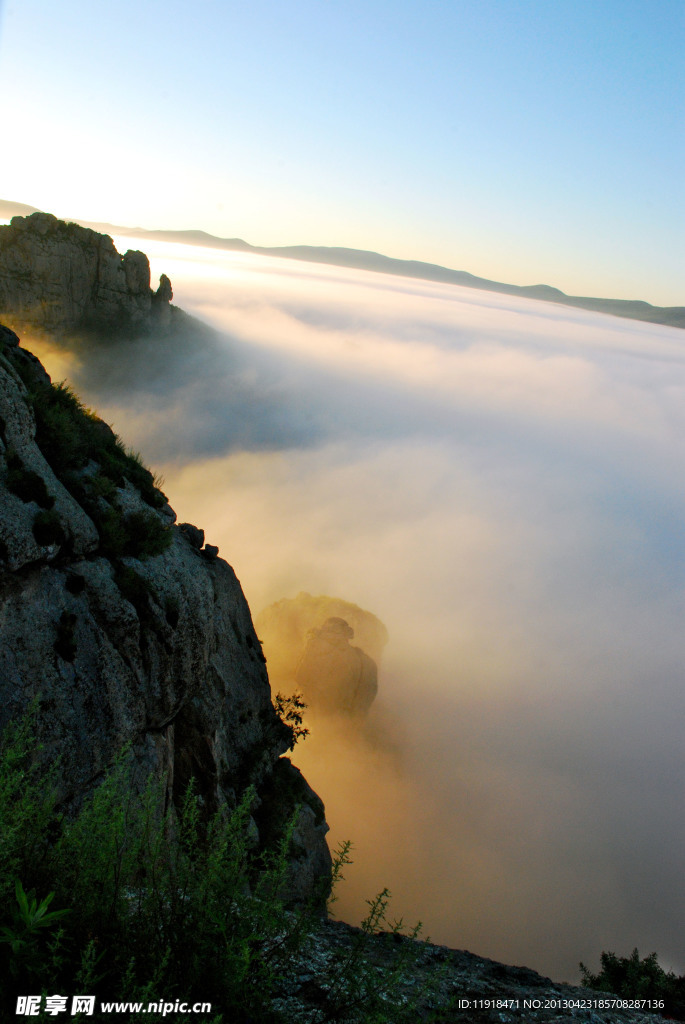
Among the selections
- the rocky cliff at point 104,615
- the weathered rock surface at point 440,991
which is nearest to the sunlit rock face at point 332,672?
the rocky cliff at point 104,615

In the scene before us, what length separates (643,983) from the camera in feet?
55.8

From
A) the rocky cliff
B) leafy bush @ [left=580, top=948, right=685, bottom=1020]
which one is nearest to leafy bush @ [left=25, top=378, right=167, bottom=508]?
the rocky cliff

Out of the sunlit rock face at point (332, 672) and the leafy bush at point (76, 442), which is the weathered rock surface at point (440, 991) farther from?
the sunlit rock face at point (332, 672)

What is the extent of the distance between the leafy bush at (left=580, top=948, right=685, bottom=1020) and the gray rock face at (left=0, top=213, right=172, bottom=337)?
321ft

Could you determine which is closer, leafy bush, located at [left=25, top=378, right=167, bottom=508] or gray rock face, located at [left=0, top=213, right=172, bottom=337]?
leafy bush, located at [left=25, top=378, right=167, bottom=508]

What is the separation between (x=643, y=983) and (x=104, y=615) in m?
20.3

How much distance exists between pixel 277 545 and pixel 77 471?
133836mm

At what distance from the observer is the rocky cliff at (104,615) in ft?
37.8

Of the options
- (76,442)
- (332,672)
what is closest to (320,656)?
(332,672)

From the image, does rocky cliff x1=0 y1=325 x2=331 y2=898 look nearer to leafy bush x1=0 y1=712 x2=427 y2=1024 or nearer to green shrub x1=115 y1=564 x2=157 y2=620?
green shrub x1=115 y1=564 x2=157 y2=620

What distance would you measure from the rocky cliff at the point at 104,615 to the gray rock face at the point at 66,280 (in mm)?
81027

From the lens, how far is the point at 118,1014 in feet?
16.1

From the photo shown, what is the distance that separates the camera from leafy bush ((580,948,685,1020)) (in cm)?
1581

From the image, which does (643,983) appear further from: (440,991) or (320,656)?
(320,656)
